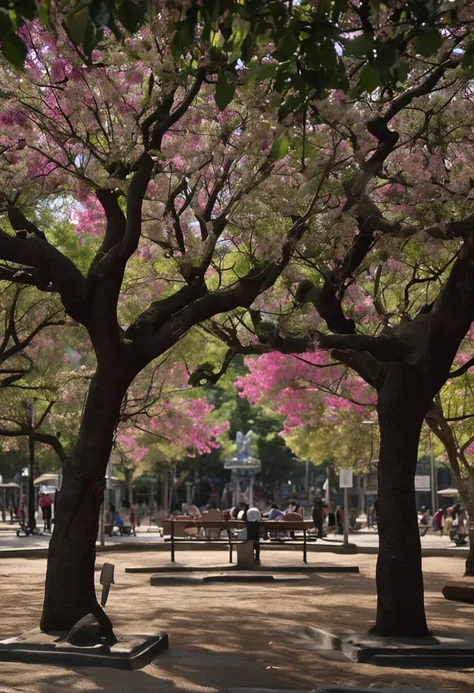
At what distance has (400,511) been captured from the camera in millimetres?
12125

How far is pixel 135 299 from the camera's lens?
82.2ft

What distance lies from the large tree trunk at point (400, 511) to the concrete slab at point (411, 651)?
0.30 metres

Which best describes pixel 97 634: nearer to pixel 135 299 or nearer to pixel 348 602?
pixel 348 602

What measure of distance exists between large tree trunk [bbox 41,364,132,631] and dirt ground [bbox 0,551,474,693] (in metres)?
1.08

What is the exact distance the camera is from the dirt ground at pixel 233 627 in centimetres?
960

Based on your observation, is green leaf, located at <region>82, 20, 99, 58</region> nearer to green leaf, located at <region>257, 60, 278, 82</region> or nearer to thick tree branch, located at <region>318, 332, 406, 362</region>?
green leaf, located at <region>257, 60, 278, 82</region>

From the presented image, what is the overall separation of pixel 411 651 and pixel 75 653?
3.12 metres

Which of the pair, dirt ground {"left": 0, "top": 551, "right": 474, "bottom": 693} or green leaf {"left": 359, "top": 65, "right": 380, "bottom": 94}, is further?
dirt ground {"left": 0, "top": 551, "right": 474, "bottom": 693}

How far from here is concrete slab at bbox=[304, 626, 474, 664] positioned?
10.8 m

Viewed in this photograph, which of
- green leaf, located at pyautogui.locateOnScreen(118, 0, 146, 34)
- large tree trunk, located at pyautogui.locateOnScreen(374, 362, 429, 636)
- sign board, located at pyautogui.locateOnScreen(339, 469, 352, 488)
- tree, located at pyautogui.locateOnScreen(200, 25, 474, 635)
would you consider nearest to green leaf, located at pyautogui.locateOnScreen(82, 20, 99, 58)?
green leaf, located at pyautogui.locateOnScreen(118, 0, 146, 34)

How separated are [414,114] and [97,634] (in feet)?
23.5

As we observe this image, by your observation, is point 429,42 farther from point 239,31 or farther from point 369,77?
point 239,31

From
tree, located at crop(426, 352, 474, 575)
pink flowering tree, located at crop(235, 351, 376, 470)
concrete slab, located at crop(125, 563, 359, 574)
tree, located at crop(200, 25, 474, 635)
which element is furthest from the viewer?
pink flowering tree, located at crop(235, 351, 376, 470)

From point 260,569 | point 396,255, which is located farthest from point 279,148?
point 260,569
